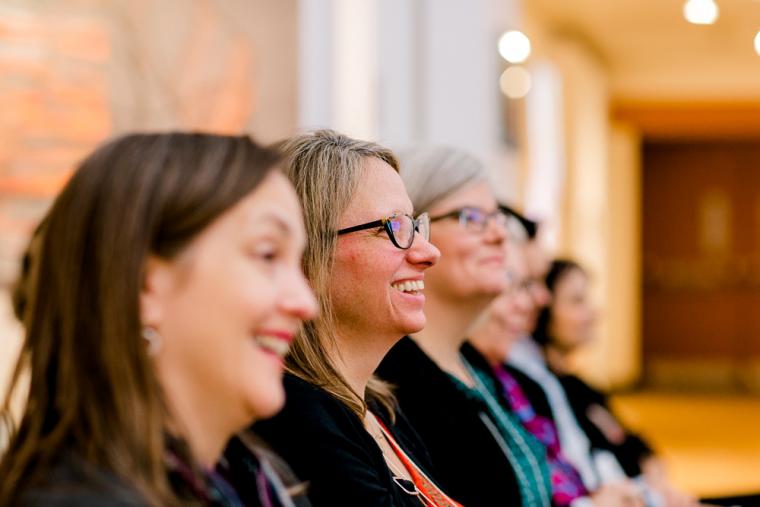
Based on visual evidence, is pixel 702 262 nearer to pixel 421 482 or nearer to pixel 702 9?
pixel 702 9

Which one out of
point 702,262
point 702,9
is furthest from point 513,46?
point 702,262

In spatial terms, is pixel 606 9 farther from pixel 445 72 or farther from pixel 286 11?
pixel 286 11

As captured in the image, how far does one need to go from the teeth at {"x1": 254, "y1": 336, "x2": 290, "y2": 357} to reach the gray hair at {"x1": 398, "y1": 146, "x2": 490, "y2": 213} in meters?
1.51

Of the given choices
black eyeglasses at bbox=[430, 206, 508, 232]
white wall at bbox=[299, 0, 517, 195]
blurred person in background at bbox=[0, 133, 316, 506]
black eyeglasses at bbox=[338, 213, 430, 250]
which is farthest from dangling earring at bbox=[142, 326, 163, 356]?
white wall at bbox=[299, 0, 517, 195]

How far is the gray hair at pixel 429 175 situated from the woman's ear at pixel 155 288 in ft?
5.14

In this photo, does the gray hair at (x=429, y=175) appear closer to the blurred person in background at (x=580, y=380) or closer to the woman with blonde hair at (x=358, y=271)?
the woman with blonde hair at (x=358, y=271)

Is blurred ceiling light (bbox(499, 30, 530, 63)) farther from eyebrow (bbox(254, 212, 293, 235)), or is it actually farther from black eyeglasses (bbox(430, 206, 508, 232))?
eyebrow (bbox(254, 212, 293, 235))

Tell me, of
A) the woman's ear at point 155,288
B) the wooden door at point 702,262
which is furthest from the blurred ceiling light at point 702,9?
the wooden door at point 702,262

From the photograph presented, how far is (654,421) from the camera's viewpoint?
13375 mm

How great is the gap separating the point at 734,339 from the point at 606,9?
7.64m

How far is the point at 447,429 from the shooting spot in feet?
8.40

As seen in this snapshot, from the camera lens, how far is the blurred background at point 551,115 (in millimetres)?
3943

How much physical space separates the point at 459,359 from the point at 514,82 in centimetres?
554

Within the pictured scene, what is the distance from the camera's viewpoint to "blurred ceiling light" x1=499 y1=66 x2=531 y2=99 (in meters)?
7.88
